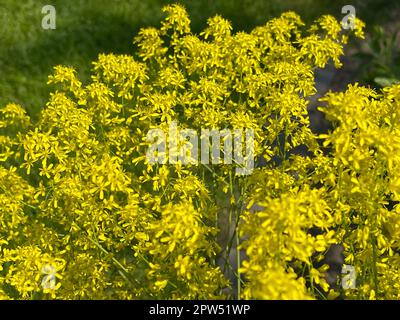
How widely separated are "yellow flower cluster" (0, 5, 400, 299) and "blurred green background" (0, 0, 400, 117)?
2357 millimetres

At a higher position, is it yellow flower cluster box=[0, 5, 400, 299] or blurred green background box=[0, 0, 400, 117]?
blurred green background box=[0, 0, 400, 117]

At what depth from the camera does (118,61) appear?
4672 millimetres

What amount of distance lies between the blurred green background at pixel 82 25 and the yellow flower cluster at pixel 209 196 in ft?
7.73

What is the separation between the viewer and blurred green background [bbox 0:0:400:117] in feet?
22.9

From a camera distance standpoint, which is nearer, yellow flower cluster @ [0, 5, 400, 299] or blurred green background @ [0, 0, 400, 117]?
yellow flower cluster @ [0, 5, 400, 299]

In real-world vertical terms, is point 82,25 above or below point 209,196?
above

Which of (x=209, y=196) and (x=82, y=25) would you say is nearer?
(x=209, y=196)

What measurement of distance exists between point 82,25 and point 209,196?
4.22 m

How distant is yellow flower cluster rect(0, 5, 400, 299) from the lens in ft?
10.1

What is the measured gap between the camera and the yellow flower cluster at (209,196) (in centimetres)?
309

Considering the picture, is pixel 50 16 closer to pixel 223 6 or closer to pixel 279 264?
pixel 223 6

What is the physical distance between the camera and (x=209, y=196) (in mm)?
4180

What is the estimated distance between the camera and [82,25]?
24.9 feet
